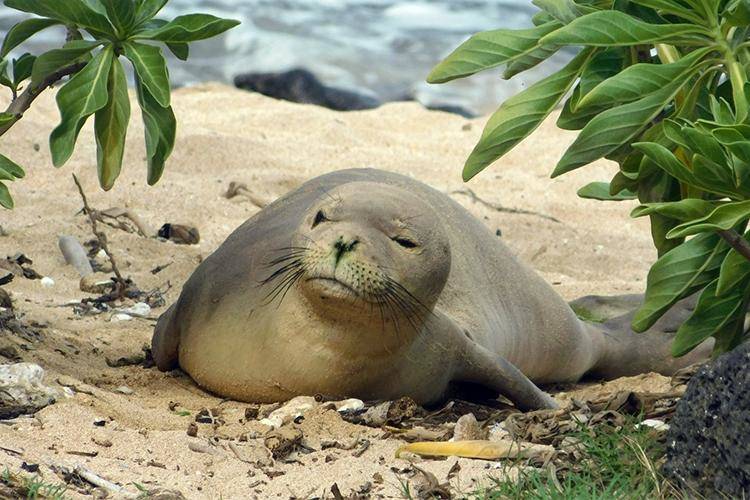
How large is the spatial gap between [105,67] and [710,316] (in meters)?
1.83

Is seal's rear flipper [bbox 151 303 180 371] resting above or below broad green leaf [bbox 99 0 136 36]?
below

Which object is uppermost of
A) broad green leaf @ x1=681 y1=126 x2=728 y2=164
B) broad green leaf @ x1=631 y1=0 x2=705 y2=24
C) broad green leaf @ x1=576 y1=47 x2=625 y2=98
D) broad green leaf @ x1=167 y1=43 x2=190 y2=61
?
broad green leaf @ x1=631 y1=0 x2=705 y2=24

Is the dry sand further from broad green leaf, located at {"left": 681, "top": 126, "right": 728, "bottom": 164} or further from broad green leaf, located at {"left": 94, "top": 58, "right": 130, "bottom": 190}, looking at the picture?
broad green leaf, located at {"left": 681, "top": 126, "right": 728, "bottom": 164}

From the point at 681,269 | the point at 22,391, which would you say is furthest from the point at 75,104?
the point at 681,269

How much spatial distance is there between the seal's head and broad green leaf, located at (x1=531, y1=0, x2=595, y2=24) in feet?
3.05

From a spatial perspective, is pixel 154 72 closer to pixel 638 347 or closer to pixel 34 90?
pixel 34 90

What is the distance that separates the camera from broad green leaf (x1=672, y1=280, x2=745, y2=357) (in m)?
3.55

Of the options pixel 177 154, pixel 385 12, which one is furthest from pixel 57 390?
pixel 385 12

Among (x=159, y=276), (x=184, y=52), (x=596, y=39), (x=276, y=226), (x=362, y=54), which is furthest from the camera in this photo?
(x=362, y=54)

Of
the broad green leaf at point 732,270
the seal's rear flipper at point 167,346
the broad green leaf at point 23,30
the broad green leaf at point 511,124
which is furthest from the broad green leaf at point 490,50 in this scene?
the seal's rear flipper at point 167,346

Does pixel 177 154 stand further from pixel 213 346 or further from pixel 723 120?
pixel 723 120

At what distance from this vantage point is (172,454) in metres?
3.63

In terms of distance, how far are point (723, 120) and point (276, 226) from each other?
6.60ft

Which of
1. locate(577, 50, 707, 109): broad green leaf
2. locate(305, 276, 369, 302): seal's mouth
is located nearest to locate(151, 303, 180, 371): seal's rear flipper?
locate(305, 276, 369, 302): seal's mouth
